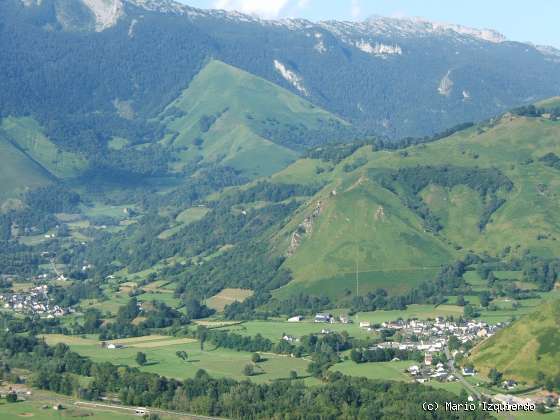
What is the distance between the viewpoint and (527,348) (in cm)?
11969

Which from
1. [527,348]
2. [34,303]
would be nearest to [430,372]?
[527,348]

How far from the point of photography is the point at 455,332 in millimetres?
143000

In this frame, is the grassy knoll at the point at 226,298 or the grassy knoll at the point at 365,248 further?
the grassy knoll at the point at 226,298

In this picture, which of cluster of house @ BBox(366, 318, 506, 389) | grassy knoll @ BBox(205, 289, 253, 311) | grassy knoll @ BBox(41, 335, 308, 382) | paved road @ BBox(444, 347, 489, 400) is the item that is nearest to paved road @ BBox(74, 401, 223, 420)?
grassy knoll @ BBox(41, 335, 308, 382)

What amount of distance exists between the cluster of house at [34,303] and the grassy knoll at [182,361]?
75.5 ft

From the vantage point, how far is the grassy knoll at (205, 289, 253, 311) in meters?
173

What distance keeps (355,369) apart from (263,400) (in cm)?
1708

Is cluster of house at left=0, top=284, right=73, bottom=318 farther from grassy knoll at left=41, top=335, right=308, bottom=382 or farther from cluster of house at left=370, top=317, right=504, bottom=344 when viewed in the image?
cluster of house at left=370, top=317, right=504, bottom=344

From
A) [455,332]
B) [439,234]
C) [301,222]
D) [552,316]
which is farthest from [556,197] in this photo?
[552,316]

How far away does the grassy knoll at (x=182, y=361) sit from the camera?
125 meters

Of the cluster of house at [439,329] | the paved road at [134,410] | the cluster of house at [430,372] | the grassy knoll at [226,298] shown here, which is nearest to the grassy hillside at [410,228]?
the grassy knoll at [226,298]

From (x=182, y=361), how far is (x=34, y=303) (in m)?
51.9

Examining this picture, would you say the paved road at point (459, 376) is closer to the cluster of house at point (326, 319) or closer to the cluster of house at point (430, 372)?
the cluster of house at point (430, 372)

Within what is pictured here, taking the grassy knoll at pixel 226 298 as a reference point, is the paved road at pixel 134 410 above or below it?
below
